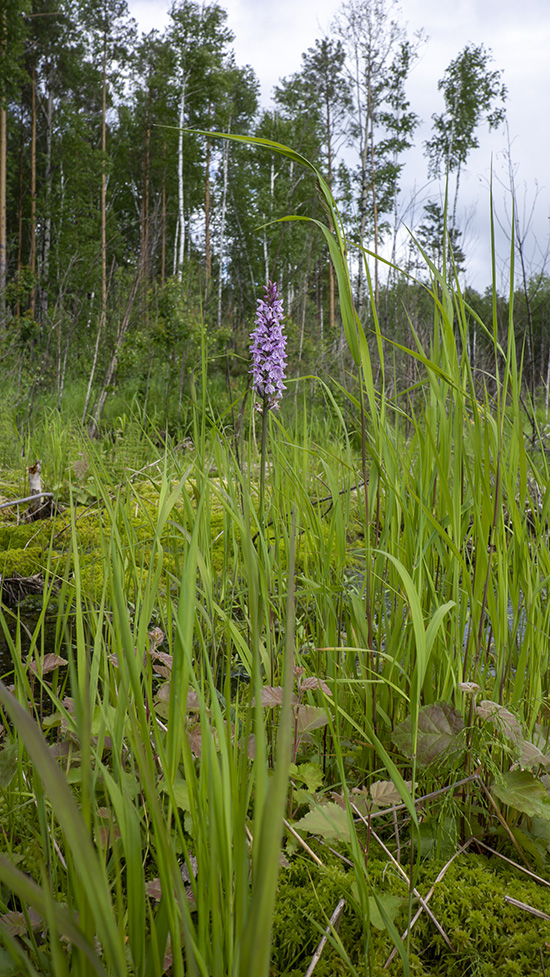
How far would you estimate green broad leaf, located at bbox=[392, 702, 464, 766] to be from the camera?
859mm

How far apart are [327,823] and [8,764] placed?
51cm

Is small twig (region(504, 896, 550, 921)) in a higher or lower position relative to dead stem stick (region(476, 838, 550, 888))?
higher

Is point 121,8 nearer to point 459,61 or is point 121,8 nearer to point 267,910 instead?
point 459,61

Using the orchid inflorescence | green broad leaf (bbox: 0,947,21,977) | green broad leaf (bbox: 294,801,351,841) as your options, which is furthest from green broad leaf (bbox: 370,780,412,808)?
the orchid inflorescence

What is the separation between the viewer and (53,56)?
1686cm

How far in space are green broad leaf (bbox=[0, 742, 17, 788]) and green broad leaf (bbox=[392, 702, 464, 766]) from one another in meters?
0.60

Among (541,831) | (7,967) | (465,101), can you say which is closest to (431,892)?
(541,831)

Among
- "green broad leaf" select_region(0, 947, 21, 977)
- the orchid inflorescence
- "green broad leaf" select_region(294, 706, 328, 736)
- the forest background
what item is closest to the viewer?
"green broad leaf" select_region(0, 947, 21, 977)

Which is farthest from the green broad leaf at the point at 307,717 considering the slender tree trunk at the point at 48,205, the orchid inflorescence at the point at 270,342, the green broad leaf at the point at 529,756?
the slender tree trunk at the point at 48,205

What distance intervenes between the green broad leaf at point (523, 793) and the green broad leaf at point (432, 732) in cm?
9

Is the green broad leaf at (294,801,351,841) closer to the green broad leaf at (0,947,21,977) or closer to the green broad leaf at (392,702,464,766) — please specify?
the green broad leaf at (392,702,464,766)

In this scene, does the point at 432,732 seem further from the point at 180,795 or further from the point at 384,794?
the point at 180,795

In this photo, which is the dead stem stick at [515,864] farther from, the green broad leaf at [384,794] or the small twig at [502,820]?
the green broad leaf at [384,794]

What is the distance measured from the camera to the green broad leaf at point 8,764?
0.86 meters
